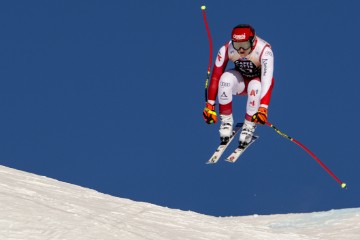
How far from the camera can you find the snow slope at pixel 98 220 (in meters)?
9.94

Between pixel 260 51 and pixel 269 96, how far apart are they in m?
0.63

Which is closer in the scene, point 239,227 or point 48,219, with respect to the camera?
point 48,219

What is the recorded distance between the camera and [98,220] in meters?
10.7

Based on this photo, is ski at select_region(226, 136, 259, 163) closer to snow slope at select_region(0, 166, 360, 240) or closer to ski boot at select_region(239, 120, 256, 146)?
ski boot at select_region(239, 120, 256, 146)

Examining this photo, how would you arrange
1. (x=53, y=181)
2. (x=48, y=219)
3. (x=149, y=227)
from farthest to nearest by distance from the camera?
(x=53, y=181) → (x=149, y=227) → (x=48, y=219)

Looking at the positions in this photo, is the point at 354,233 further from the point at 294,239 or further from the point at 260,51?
the point at 260,51

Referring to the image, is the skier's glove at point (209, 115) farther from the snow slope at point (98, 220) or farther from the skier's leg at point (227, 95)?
the snow slope at point (98, 220)

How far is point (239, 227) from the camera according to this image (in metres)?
12.6

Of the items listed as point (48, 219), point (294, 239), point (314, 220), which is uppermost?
point (314, 220)

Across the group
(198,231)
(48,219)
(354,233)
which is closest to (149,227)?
(198,231)

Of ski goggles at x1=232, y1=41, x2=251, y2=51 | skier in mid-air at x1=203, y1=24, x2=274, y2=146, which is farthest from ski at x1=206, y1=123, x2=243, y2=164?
ski goggles at x1=232, y1=41, x2=251, y2=51

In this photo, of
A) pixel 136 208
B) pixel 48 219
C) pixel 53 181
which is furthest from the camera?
pixel 53 181

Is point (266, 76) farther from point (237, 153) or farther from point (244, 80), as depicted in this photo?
point (237, 153)

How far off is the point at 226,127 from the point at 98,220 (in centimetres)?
326
